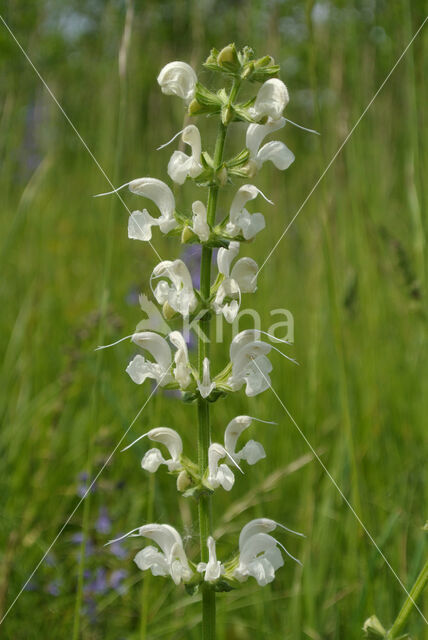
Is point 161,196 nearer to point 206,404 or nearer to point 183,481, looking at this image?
point 206,404

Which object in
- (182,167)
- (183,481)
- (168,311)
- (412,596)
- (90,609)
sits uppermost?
(182,167)

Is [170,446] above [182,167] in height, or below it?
below

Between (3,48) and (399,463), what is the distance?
7.11 ft

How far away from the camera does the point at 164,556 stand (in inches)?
46.8

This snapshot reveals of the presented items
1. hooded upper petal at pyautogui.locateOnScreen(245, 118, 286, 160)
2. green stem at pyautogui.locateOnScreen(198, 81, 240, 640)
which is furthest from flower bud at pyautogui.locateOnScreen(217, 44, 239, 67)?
hooded upper petal at pyautogui.locateOnScreen(245, 118, 286, 160)

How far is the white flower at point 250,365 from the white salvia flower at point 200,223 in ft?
0.60

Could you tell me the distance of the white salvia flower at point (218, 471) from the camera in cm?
108

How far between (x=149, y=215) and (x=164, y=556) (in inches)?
23.7

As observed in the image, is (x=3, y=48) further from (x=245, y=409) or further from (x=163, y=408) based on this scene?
(x=245, y=409)

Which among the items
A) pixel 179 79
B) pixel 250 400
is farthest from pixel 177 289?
pixel 250 400

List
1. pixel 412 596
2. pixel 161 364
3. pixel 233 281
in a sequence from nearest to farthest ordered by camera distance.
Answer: pixel 412 596
pixel 233 281
pixel 161 364

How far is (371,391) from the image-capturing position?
2.64 meters

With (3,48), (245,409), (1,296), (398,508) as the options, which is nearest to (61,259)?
(1,296)

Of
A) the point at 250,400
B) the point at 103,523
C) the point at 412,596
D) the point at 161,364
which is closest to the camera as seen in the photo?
the point at 412,596
